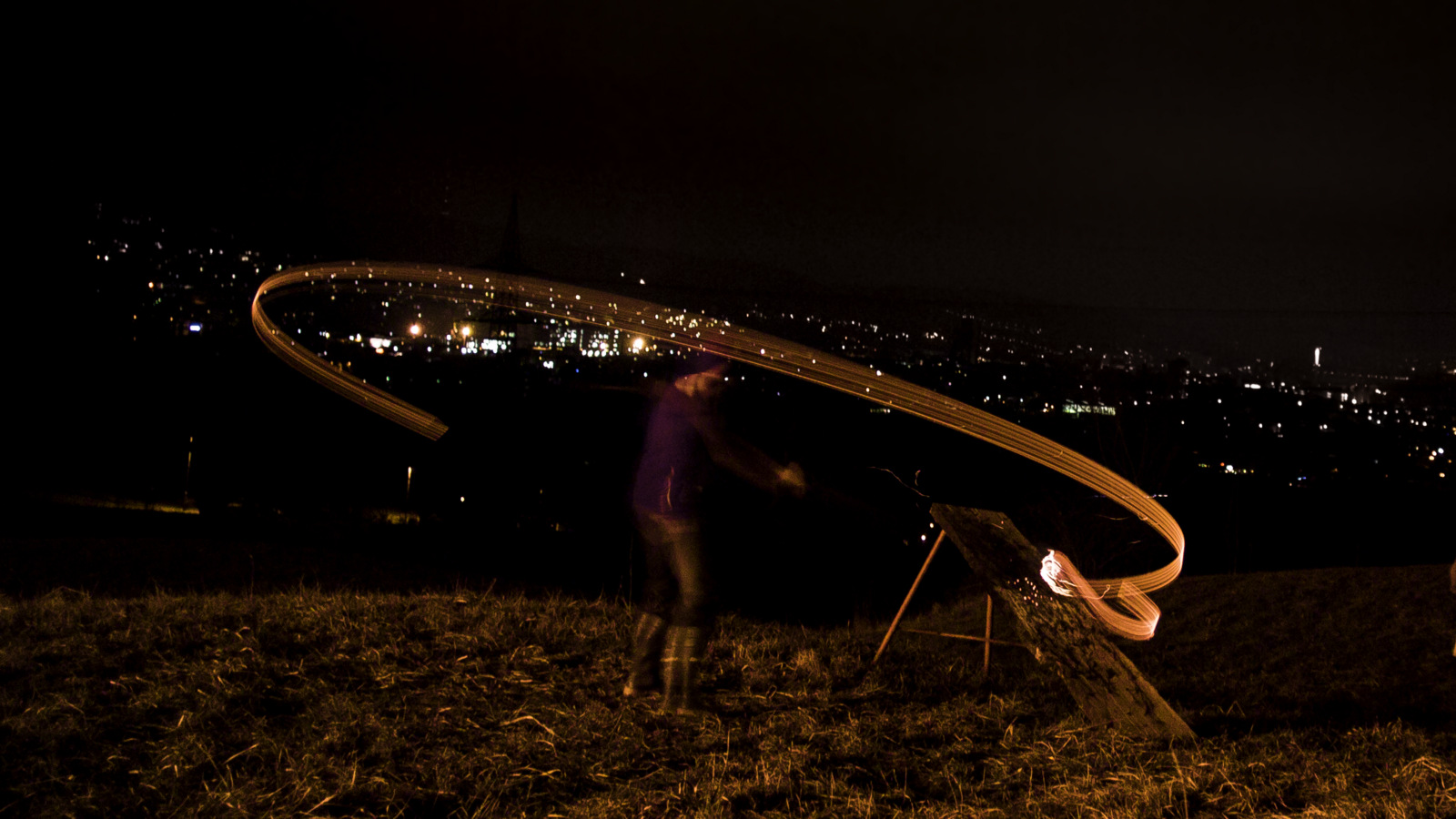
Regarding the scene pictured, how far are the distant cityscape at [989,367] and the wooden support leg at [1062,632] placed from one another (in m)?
10.5

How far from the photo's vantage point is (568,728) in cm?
441

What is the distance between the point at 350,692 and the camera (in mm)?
4719

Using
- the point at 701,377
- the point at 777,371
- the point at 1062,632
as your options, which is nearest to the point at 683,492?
the point at 701,377

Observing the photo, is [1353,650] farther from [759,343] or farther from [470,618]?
[470,618]

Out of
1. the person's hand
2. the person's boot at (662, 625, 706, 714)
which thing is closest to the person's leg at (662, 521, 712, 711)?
the person's boot at (662, 625, 706, 714)

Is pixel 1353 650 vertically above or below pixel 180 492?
above

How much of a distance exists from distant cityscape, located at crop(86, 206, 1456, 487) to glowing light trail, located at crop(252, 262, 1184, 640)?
6.27 meters

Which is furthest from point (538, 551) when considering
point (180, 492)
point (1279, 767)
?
point (1279, 767)

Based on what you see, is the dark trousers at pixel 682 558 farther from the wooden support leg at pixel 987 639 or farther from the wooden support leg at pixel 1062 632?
the wooden support leg at pixel 987 639

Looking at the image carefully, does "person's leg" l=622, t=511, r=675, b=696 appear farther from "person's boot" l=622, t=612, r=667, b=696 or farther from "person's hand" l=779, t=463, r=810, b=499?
"person's hand" l=779, t=463, r=810, b=499

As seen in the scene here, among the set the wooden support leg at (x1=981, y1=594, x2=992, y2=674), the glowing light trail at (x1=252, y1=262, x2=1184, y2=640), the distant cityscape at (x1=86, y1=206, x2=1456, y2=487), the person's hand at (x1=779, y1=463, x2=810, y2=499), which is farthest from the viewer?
the distant cityscape at (x1=86, y1=206, x2=1456, y2=487)

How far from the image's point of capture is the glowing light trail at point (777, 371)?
23.6ft

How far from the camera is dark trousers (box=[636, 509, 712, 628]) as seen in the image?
4672mm

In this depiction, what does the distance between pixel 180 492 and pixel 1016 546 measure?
2876cm
